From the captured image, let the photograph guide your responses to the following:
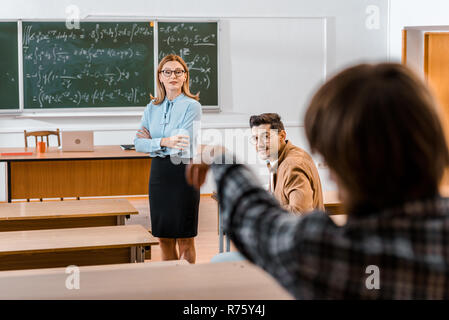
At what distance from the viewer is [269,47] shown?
6.65 meters

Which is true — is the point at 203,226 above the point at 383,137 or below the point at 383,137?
below

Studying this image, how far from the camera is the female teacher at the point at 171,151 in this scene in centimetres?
326

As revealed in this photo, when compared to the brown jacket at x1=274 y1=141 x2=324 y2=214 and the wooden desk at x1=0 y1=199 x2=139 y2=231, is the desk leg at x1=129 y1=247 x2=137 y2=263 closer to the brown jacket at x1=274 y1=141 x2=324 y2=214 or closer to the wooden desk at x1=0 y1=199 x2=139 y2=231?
the wooden desk at x1=0 y1=199 x2=139 y2=231

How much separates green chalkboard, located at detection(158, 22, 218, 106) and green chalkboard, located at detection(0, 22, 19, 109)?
1548 mm

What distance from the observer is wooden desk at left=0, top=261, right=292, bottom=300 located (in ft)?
4.81

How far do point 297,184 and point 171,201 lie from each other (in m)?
1.11

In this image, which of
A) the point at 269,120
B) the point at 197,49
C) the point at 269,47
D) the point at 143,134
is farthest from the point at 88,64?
the point at 269,120

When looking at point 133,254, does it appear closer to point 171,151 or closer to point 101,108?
point 171,151

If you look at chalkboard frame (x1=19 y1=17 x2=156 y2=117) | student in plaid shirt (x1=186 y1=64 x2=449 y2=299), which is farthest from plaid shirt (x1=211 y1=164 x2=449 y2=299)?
chalkboard frame (x1=19 y1=17 x2=156 y2=117)

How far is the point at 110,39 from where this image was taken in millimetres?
6254

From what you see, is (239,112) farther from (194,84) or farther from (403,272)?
(403,272)

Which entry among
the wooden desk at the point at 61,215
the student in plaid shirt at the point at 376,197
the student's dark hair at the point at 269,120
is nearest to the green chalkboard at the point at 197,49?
the wooden desk at the point at 61,215
